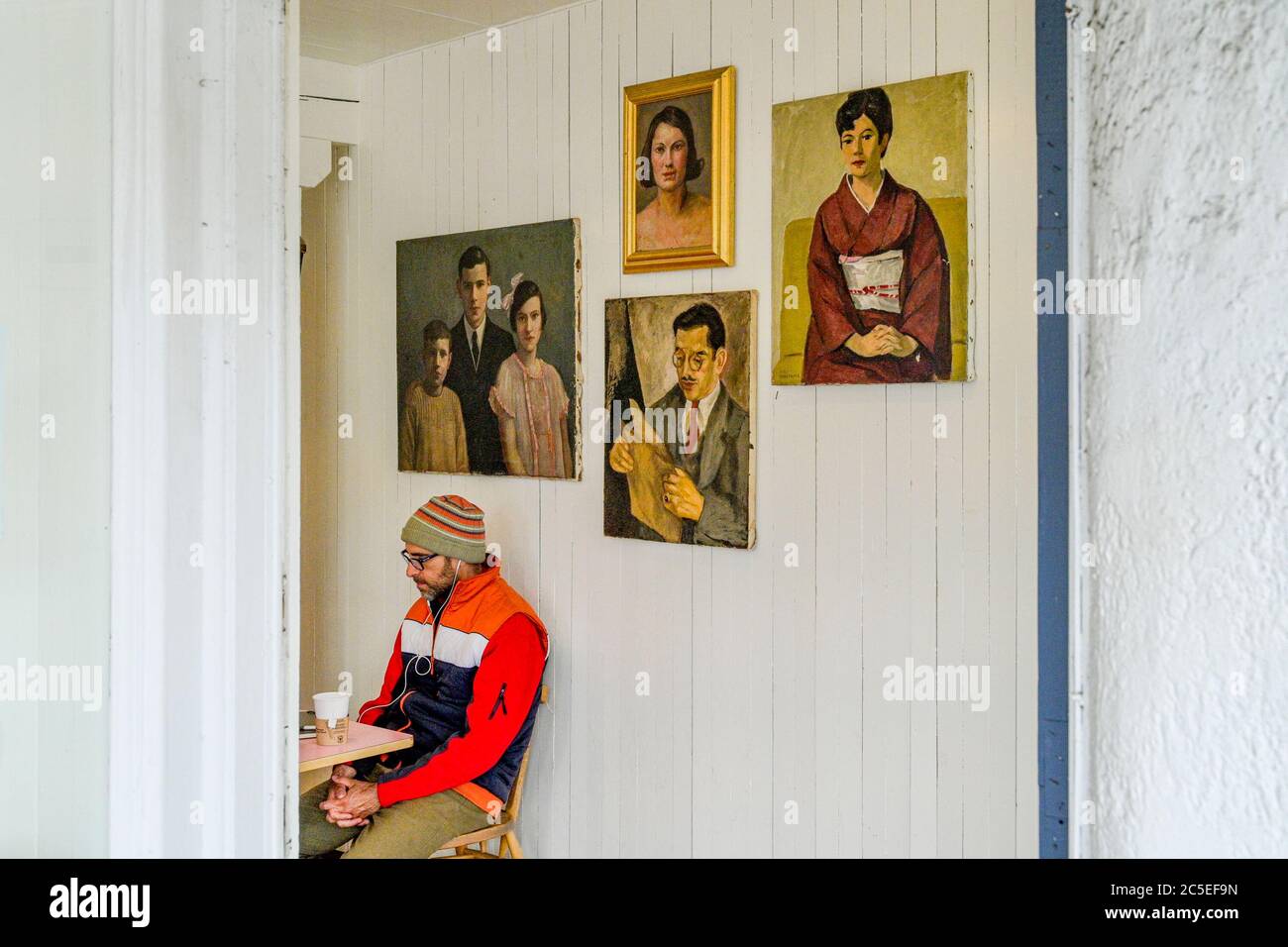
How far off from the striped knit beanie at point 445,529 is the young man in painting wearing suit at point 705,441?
2.09 feet

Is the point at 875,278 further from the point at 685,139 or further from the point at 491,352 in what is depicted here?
the point at 491,352

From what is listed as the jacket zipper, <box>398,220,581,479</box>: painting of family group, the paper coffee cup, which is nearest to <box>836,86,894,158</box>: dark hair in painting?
<box>398,220,581,479</box>: painting of family group

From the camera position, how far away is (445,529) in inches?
139

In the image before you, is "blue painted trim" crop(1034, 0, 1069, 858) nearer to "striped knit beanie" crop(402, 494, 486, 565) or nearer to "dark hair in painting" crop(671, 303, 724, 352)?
"dark hair in painting" crop(671, 303, 724, 352)

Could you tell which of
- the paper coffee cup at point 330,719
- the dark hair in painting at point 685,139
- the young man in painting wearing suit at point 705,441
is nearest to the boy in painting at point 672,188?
the dark hair in painting at point 685,139

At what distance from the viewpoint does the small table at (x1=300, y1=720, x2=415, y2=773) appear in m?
3.07

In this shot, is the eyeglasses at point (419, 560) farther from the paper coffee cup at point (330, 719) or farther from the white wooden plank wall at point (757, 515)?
the paper coffee cup at point (330, 719)

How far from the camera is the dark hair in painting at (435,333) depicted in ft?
Result: 13.1

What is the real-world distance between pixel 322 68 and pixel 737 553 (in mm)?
2467

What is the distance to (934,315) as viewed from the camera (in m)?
2.73

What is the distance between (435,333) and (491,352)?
314 millimetres

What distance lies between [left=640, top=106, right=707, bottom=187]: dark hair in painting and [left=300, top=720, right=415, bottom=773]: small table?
5.77 ft

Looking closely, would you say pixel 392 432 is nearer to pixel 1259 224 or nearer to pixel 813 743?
pixel 813 743
